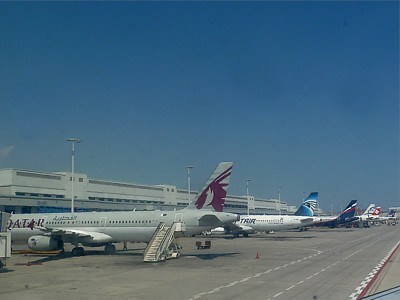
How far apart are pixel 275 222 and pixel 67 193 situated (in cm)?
3562

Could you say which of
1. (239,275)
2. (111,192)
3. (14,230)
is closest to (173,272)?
(239,275)

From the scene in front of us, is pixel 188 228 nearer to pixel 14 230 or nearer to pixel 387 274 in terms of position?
pixel 387 274

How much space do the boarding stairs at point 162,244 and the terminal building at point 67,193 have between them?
102 ft

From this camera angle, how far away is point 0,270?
26016 millimetres

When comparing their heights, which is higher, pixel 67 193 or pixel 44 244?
pixel 67 193

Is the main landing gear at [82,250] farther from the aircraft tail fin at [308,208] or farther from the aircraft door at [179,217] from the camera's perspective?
the aircraft tail fin at [308,208]

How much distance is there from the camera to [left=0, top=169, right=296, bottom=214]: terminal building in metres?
63.6

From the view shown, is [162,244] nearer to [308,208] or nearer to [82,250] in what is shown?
[82,250]

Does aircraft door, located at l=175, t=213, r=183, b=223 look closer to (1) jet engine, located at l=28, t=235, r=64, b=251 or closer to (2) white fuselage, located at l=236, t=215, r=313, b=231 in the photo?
(1) jet engine, located at l=28, t=235, r=64, b=251

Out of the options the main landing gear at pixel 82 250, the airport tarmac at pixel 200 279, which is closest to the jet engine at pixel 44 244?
the main landing gear at pixel 82 250

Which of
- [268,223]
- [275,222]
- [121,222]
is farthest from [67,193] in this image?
[121,222]

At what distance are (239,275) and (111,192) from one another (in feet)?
238

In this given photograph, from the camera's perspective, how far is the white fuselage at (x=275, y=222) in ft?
239

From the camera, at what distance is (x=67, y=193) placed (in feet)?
266
